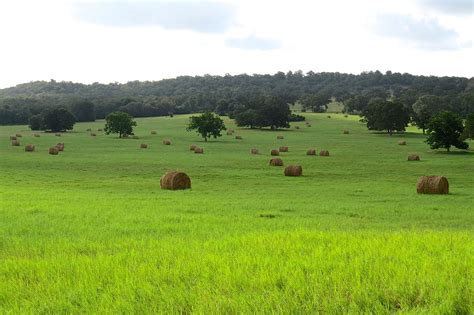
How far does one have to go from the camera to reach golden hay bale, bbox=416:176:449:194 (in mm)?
26703

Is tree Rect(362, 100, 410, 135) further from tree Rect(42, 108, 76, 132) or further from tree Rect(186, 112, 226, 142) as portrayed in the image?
tree Rect(42, 108, 76, 132)

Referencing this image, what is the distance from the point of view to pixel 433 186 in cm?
2680

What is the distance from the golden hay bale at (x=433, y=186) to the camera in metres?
26.7

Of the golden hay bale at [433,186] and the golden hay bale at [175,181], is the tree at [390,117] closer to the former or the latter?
the golden hay bale at [433,186]

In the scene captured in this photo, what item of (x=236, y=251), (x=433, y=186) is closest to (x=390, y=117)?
(x=433, y=186)

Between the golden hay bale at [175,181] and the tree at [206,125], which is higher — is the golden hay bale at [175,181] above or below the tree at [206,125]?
below

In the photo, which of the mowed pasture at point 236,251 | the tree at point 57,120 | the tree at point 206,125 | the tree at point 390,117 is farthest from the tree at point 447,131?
the tree at point 57,120

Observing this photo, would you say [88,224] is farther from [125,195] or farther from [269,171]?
[269,171]

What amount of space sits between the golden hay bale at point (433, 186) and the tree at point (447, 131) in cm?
3981

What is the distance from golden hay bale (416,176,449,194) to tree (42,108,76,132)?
93810mm

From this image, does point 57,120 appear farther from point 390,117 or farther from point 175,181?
point 175,181

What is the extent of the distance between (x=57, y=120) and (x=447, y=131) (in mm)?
75910

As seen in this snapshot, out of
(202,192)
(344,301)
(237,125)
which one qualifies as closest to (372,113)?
(237,125)

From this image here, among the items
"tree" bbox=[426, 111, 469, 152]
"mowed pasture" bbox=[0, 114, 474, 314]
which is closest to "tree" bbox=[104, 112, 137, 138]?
"tree" bbox=[426, 111, 469, 152]
